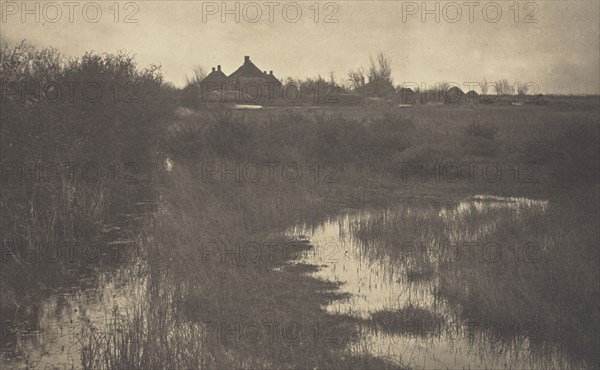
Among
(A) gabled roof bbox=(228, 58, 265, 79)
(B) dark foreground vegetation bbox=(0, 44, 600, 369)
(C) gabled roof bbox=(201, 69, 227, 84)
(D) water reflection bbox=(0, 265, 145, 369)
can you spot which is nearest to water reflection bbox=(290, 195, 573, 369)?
(B) dark foreground vegetation bbox=(0, 44, 600, 369)

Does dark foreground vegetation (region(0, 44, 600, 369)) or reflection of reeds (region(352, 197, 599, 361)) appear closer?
dark foreground vegetation (region(0, 44, 600, 369))

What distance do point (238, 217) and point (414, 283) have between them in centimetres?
494

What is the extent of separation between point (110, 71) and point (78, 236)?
980 centimetres

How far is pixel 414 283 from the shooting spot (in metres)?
8.62

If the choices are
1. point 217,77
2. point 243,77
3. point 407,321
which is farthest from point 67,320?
point 217,77

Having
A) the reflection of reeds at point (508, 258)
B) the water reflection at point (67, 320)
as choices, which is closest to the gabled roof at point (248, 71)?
the reflection of reeds at point (508, 258)

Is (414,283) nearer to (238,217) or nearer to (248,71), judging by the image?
(238,217)

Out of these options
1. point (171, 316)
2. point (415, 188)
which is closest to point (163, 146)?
point (415, 188)

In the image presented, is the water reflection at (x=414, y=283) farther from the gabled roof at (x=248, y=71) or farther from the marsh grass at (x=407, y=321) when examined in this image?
the gabled roof at (x=248, y=71)

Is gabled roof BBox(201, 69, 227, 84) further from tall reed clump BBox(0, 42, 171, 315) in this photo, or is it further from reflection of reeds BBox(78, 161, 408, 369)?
reflection of reeds BBox(78, 161, 408, 369)

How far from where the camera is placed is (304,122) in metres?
27.4

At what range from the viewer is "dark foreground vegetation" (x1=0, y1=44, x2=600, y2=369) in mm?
6484

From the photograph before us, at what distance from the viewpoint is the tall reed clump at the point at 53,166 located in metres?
9.12

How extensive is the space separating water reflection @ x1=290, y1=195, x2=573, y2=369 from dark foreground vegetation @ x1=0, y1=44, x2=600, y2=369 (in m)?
0.20
